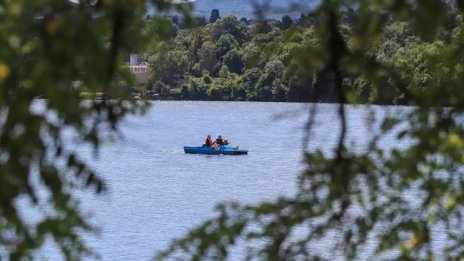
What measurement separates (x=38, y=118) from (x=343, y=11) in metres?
1.37

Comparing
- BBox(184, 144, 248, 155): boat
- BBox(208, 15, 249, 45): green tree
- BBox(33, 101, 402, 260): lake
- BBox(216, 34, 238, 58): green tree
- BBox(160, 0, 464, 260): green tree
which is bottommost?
BBox(33, 101, 402, 260): lake

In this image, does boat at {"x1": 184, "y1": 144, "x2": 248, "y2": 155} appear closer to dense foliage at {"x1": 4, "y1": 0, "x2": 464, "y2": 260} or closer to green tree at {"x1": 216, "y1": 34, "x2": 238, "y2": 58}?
dense foliage at {"x1": 4, "y1": 0, "x2": 464, "y2": 260}

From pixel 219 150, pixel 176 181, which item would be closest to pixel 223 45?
pixel 219 150

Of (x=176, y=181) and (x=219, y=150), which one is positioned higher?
(x=219, y=150)

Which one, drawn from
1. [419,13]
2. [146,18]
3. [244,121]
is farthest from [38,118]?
[244,121]

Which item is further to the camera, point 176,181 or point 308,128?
point 176,181

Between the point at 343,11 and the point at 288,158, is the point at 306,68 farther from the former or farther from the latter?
the point at 288,158

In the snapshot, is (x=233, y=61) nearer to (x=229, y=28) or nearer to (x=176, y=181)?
(x=229, y=28)

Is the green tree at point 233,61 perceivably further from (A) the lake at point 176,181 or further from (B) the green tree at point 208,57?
(A) the lake at point 176,181

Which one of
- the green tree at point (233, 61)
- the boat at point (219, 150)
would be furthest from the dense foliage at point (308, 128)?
the green tree at point (233, 61)

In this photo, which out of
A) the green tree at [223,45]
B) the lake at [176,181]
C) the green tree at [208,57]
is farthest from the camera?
the green tree at [223,45]

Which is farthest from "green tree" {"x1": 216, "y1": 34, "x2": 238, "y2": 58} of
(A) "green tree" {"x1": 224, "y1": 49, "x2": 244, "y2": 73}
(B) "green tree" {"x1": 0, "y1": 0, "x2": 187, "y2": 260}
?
(B) "green tree" {"x1": 0, "y1": 0, "x2": 187, "y2": 260}

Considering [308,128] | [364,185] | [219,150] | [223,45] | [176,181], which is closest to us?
[308,128]

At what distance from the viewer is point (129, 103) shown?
11.5 feet
